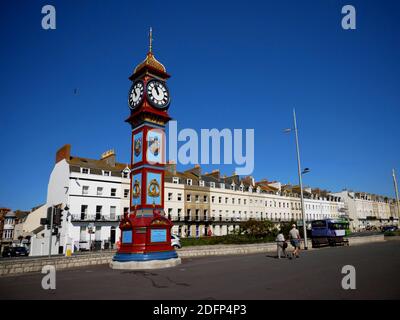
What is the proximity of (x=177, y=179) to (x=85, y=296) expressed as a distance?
48.8 meters

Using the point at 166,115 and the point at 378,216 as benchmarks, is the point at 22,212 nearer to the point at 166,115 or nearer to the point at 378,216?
the point at 166,115

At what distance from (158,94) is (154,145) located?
135 inches

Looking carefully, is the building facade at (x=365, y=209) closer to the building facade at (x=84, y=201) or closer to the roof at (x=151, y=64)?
the building facade at (x=84, y=201)

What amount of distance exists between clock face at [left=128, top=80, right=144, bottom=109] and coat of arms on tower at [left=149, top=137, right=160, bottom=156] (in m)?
2.54

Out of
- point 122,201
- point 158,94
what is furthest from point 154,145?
point 122,201

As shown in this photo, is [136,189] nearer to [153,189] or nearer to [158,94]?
[153,189]

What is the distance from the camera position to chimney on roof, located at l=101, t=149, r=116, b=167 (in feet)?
175

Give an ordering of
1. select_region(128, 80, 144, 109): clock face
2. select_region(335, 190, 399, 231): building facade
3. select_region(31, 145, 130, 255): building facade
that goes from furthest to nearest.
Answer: select_region(335, 190, 399, 231): building facade → select_region(31, 145, 130, 255): building facade → select_region(128, 80, 144, 109): clock face

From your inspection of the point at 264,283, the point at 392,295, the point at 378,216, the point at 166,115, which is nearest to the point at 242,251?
the point at 166,115

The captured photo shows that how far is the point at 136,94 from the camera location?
19547 mm

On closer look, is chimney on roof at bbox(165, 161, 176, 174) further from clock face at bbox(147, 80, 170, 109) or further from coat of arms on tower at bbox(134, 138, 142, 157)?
coat of arms on tower at bbox(134, 138, 142, 157)

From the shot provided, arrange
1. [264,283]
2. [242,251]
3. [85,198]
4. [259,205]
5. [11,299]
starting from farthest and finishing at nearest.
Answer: [259,205]
[85,198]
[242,251]
[264,283]
[11,299]

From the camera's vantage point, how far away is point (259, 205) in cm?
7194

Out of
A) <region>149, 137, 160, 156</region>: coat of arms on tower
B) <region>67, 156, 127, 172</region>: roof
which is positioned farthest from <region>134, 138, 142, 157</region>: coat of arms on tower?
<region>67, 156, 127, 172</region>: roof
